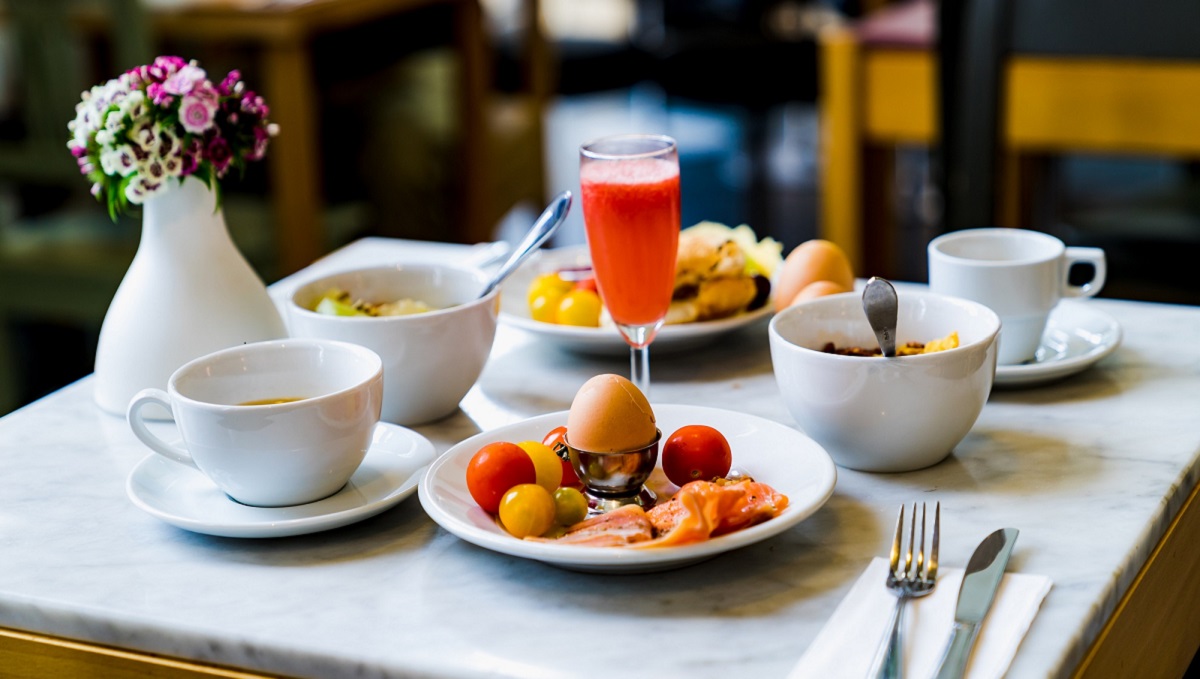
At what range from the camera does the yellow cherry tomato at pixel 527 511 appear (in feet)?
2.82

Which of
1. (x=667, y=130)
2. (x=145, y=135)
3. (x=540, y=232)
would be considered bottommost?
(x=667, y=130)

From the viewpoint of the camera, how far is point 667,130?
5016mm

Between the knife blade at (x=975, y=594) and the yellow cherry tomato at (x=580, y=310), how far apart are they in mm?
513

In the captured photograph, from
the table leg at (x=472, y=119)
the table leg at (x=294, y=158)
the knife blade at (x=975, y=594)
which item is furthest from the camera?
the table leg at (x=472, y=119)

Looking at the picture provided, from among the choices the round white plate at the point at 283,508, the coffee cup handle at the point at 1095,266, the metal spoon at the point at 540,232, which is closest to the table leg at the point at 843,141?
the coffee cup handle at the point at 1095,266

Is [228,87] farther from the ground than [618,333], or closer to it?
farther from the ground

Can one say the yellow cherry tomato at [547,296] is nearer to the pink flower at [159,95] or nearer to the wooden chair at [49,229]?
the pink flower at [159,95]

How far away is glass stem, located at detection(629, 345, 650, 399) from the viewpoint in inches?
44.8

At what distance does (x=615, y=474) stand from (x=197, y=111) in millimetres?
499

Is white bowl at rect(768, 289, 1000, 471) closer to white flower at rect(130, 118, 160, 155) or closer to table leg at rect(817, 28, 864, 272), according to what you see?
white flower at rect(130, 118, 160, 155)

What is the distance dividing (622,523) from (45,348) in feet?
9.33

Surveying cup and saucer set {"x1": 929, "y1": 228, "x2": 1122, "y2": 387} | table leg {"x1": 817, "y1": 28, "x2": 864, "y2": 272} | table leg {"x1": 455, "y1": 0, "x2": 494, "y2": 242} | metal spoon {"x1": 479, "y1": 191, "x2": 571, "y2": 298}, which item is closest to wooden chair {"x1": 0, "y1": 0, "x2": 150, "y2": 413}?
table leg {"x1": 455, "y1": 0, "x2": 494, "y2": 242}

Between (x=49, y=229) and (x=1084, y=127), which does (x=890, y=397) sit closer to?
(x=1084, y=127)

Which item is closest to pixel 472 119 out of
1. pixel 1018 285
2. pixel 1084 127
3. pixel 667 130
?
pixel 667 130
